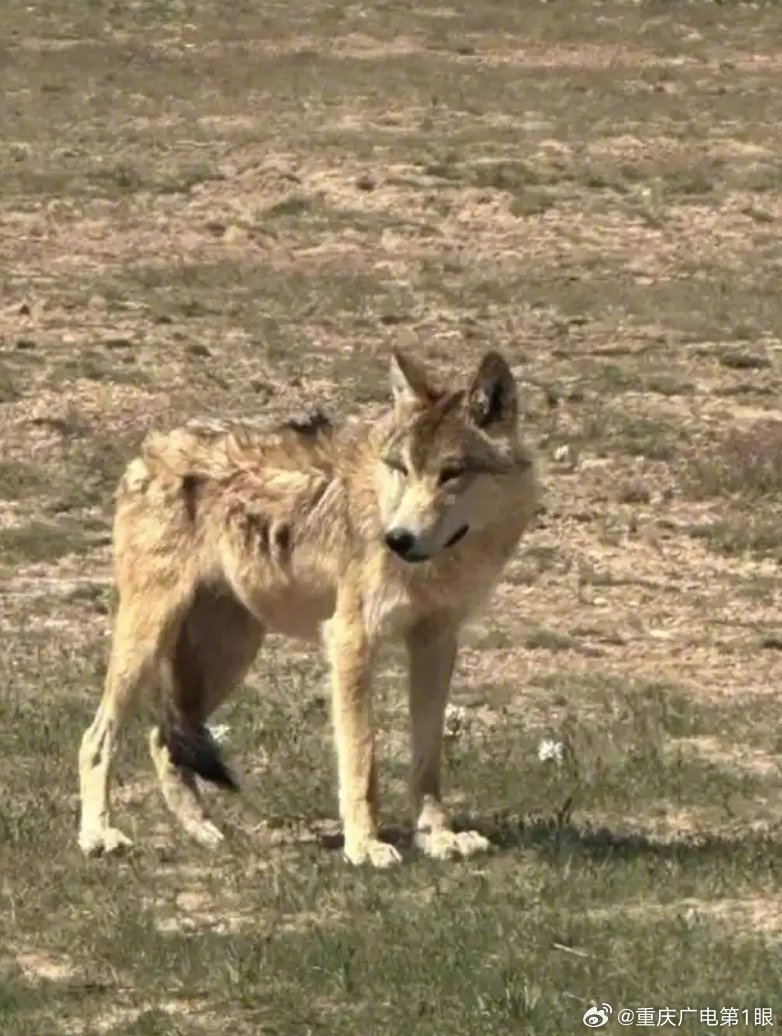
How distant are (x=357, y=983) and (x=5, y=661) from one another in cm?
532

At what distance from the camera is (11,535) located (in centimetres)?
1437

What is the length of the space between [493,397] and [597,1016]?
258 cm

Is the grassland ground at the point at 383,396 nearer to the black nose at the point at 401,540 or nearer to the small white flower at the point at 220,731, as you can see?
the small white flower at the point at 220,731

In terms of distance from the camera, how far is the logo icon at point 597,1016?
650 cm

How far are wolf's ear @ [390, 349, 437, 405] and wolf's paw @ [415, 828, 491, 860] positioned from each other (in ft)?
4.81

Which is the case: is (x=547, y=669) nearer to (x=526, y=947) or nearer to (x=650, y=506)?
(x=650, y=506)

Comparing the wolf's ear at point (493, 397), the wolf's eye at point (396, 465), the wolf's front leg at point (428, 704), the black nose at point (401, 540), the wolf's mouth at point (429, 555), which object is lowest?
the wolf's front leg at point (428, 704)

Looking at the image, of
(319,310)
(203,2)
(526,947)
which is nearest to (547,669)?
(526,947)

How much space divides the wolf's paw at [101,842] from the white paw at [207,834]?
0.86 feet

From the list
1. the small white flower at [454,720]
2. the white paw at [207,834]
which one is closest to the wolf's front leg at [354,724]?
the white paw at [207,834]

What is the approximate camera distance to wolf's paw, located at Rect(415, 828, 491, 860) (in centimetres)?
848

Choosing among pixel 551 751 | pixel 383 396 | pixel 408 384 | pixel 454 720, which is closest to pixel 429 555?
pixel 408 384

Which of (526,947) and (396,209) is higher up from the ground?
(526,947)

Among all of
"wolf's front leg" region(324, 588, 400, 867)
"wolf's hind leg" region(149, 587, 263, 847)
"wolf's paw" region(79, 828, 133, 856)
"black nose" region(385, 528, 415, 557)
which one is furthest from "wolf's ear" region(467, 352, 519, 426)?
"wolf's paw" region(79, 828, 133, 856)
